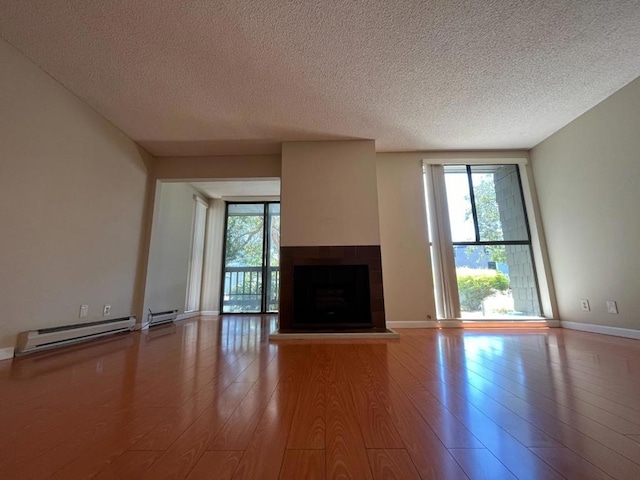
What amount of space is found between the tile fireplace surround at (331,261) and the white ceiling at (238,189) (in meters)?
1.99

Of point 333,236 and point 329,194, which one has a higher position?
point 329,194

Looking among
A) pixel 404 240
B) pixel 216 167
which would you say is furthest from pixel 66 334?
pixel 404 240

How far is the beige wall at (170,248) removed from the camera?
371cm

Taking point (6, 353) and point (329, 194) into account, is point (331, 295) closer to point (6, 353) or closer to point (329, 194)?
point (329, 194)

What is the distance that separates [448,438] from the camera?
2.70ft

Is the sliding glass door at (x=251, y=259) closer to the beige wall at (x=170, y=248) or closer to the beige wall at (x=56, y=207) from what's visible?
the beige wall at (x=170, y=248)

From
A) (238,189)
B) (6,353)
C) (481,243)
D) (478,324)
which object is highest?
(238,189)

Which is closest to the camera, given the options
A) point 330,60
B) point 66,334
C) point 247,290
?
point 330,60

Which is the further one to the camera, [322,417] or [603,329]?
[603,329]

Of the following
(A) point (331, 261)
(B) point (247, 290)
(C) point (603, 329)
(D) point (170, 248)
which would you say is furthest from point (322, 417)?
(B) point (247, 290)

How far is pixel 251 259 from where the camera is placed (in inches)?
221

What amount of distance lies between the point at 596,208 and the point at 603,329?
130 cm

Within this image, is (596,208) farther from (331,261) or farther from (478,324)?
(331,261)

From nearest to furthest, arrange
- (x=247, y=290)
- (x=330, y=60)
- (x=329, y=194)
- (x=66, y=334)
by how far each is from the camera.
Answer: (x=330, y=60)
(x=66, y=334)
(x=329, y=194)
(x=247, y=290)
